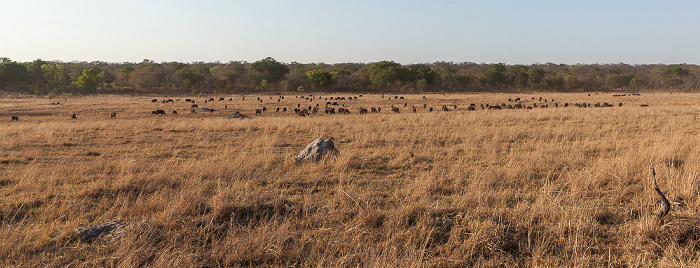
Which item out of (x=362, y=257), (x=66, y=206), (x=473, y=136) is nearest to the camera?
(x=362, y=257)

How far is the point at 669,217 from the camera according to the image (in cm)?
396

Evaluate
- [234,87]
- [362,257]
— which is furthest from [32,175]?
[234,87]

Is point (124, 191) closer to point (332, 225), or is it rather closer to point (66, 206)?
point (66, 206)

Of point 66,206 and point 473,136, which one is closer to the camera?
point 66,206

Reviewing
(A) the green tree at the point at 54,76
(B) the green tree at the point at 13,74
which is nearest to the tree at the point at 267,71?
(A) the green tree at the point at 54,76

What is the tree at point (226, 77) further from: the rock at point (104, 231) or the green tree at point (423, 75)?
the rock at point (104, 231)

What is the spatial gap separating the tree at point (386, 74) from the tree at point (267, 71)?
19.6m

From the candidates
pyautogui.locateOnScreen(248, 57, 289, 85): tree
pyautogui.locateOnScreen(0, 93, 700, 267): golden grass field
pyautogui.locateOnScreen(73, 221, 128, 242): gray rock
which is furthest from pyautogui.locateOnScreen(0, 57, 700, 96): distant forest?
pyautogui.locateOnScreen(73, 221, 128, 242): gray rock

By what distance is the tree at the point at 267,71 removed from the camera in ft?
249

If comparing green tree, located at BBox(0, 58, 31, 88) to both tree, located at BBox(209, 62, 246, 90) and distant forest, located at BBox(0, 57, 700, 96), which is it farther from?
tree, located at BBox(209, 62, 246, 90)

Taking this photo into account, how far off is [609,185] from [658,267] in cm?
275

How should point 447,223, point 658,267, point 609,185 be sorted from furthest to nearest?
point 609,185, point 447,223, point 658,267

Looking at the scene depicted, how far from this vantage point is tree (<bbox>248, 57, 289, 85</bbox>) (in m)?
75.9

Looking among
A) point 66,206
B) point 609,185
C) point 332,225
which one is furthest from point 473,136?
point 66,206
